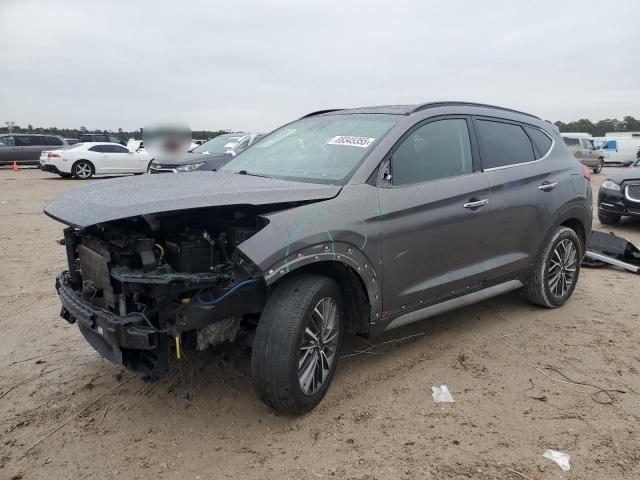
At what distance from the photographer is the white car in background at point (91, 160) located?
19844 millimetres

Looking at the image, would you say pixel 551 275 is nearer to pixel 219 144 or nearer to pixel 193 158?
pixel 193 158

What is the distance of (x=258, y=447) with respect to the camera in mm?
2893

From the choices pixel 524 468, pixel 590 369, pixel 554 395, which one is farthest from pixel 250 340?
pixel 590 369

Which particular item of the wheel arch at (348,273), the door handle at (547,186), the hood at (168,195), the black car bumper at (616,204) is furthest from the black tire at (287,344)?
the black car bumper at (616,204)

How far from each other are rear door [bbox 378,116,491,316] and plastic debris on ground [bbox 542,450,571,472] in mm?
1217

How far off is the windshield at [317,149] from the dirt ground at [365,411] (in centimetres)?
138

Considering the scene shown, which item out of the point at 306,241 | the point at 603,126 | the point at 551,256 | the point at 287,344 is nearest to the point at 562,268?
the point at 551,256

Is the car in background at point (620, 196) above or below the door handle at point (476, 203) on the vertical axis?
below

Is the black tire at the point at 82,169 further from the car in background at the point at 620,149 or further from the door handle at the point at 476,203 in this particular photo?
the car in background at the point at 620,149

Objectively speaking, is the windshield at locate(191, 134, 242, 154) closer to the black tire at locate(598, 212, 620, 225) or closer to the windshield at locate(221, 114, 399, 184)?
the black tire at locate(598, 212, 620, 225)

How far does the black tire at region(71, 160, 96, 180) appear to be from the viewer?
20062 millimetres

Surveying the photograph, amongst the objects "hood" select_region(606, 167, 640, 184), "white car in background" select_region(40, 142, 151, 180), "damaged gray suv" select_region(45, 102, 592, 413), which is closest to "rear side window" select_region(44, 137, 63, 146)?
"white car in background" select_region(40, 142, 151, 180)

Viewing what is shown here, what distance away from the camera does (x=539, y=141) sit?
4.92 meters

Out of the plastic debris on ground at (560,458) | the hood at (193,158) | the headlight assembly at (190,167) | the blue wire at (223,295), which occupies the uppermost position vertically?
the hood at (193,158)
